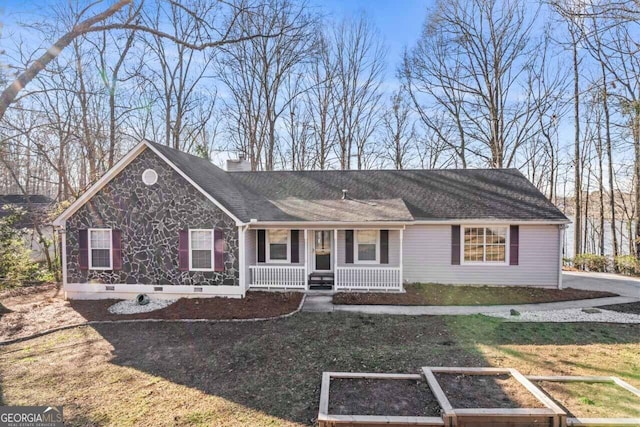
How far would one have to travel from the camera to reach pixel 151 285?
1080 cm

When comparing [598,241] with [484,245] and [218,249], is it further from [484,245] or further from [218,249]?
[218,249]

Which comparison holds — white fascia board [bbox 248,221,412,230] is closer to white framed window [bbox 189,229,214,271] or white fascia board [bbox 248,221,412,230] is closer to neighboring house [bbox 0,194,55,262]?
white framed window [bbox 189,229,214,271]

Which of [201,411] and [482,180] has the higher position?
[482,180]

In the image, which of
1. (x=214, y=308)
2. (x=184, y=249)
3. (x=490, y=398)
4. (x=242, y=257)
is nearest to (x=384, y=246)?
(x=242, y=257)

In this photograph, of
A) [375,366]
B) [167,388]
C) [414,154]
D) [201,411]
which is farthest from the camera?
[414,154]

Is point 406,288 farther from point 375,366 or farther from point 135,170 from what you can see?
point 135,170

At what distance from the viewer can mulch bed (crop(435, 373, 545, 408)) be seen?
433 cm

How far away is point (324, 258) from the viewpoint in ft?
41.1

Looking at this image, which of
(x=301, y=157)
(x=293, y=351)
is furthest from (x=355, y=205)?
(x=301, y=157)

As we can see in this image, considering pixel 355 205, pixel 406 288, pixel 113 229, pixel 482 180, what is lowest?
pixel 406 288

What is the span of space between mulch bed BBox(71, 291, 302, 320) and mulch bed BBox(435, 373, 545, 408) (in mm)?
5174

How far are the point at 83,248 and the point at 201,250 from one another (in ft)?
13.3

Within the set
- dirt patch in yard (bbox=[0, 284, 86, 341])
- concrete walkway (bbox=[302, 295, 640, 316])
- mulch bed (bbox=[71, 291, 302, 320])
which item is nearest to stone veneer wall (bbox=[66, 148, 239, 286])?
mulch bed (bbox=[71, 291, 302, 320])

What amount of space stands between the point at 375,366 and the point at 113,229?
958cm
